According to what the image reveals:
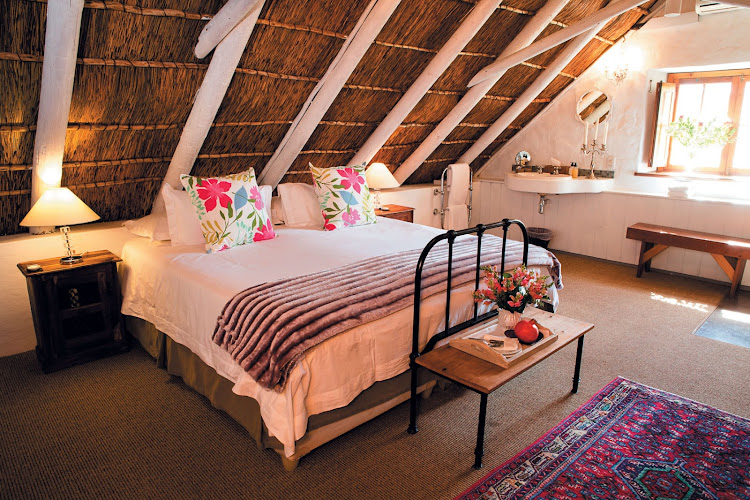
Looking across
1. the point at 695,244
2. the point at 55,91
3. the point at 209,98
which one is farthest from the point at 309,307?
the point at 695,244

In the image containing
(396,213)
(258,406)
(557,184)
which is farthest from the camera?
(557,184)

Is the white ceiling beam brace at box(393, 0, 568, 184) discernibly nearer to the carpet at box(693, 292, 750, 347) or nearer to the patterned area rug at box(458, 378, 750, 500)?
the carpet at box(693, 292, 750, 347)

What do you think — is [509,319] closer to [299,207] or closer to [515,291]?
[515,291]

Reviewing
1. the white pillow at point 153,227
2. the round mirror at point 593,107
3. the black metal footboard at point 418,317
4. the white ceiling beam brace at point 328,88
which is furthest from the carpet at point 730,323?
the white pillow at point 153,227

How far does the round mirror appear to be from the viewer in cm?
500

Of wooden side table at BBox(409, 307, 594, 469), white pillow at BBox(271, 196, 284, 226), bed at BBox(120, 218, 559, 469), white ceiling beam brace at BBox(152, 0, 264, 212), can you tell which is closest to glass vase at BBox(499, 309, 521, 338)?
wooden side table at BBox(409, 307, 594, 469)

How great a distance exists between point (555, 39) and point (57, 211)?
3.44 m

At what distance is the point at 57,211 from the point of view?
2.78 meters

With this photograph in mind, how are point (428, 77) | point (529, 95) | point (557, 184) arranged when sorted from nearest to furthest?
point (428, 77)
point (557, 184)
point (529, 95)

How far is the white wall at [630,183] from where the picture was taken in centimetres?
427

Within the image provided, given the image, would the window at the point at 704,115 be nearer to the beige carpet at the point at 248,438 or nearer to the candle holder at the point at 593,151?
the candle holder at the point at 593,151

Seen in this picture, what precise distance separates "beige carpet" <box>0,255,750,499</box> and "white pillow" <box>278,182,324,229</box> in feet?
4.49

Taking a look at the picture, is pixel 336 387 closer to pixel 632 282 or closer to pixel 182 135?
pixel 182 135

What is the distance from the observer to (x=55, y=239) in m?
3.21
